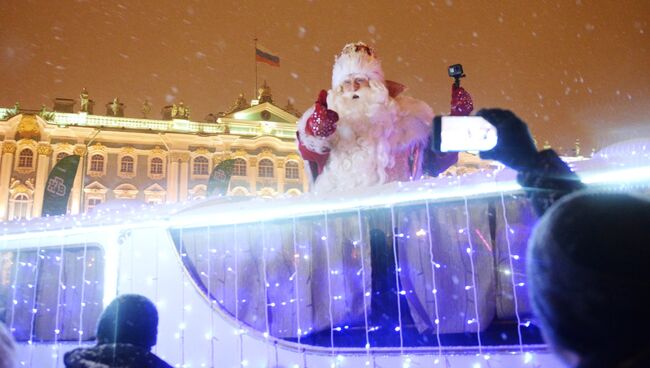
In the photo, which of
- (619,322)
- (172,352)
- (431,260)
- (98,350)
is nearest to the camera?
(619,322)

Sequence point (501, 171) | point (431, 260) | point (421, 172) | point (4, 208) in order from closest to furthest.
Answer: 1. point (501, 171)
2. point (431, 260)
3. point (421, 172)
4. point (4, 208)

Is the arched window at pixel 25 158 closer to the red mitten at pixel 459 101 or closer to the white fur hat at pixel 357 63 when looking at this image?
the white fur hat at pixel 357 63

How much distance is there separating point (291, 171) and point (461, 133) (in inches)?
1355

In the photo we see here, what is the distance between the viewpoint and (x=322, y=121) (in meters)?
5.00

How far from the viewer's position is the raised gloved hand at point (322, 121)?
16.4 feet

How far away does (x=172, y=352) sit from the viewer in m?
4.90

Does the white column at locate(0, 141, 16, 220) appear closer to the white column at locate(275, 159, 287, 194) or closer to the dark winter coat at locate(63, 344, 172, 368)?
the white column at locate(275, 159, 287, 194)

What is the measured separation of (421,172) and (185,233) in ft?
8.07

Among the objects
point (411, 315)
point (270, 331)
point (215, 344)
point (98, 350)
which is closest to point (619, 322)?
point (98, 350)

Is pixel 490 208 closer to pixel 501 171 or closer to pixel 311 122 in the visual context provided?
pixel 501 171

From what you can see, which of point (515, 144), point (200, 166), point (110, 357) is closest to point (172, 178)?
point (200, 166)

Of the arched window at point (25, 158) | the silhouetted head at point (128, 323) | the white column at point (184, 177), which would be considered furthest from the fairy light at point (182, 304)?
the arched window at point (25, 158)

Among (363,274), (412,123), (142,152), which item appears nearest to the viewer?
(363,274)

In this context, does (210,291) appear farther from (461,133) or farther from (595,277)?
(595,277)
